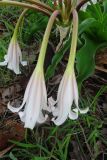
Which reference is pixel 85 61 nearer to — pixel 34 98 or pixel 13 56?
pixel 13 56

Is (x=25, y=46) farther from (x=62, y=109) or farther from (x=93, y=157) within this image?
(x=62, y=109)

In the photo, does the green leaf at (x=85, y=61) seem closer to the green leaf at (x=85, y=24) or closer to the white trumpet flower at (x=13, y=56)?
the green leaf at (x=85, y=24)

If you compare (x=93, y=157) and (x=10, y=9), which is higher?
(x=10, y=9)

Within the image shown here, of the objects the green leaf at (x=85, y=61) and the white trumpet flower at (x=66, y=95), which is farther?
the green leaf at (x=85, y=61)

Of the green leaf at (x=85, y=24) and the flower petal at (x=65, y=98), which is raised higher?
the green leaf at (x=85, y=24)

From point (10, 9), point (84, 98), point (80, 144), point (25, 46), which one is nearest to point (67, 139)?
point (80, 144)

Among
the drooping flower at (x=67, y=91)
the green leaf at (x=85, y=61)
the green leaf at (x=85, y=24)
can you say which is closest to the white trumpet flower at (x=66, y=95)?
the drooping flower at (x=67, y=91)

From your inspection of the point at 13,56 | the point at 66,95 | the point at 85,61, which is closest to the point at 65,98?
the point at 66,95

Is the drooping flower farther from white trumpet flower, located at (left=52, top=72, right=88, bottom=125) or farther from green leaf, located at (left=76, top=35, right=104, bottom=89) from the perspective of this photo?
green leaf, located at (left=76, top=35, right=104, bottom=89)
